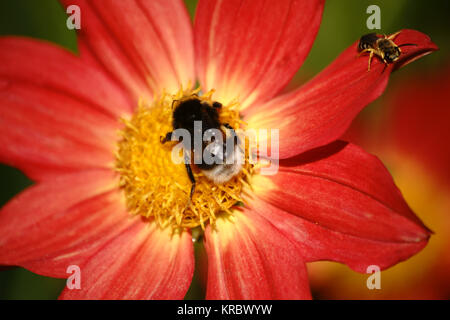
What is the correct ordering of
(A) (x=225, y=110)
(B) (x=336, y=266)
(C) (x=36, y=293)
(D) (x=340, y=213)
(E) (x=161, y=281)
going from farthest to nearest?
(B) (x=336, y=266) < (C) (x=36, y=293) < (A) (x=225, y=110) < (E) (x=161, y=281) < (D) (x=340, y=213)

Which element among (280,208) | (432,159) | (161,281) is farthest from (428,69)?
(161,281)

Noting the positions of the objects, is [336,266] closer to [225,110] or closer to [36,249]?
[225,110]

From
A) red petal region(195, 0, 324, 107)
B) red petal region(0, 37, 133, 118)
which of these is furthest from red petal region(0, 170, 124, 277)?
red petal region(195, 0, 324, 107)

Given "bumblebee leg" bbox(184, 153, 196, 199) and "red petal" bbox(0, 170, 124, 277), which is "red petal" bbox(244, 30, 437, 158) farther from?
"red petal" bbox(0, 170, 124, 277)

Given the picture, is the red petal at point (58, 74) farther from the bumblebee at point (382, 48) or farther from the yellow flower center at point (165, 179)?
the bumblebee at point (382, 48)

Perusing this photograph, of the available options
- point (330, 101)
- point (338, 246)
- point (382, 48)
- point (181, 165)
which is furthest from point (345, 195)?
point (181, 165)

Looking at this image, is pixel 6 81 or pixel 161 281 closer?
pixel 161 281

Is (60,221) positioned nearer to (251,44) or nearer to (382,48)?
(251,44)
